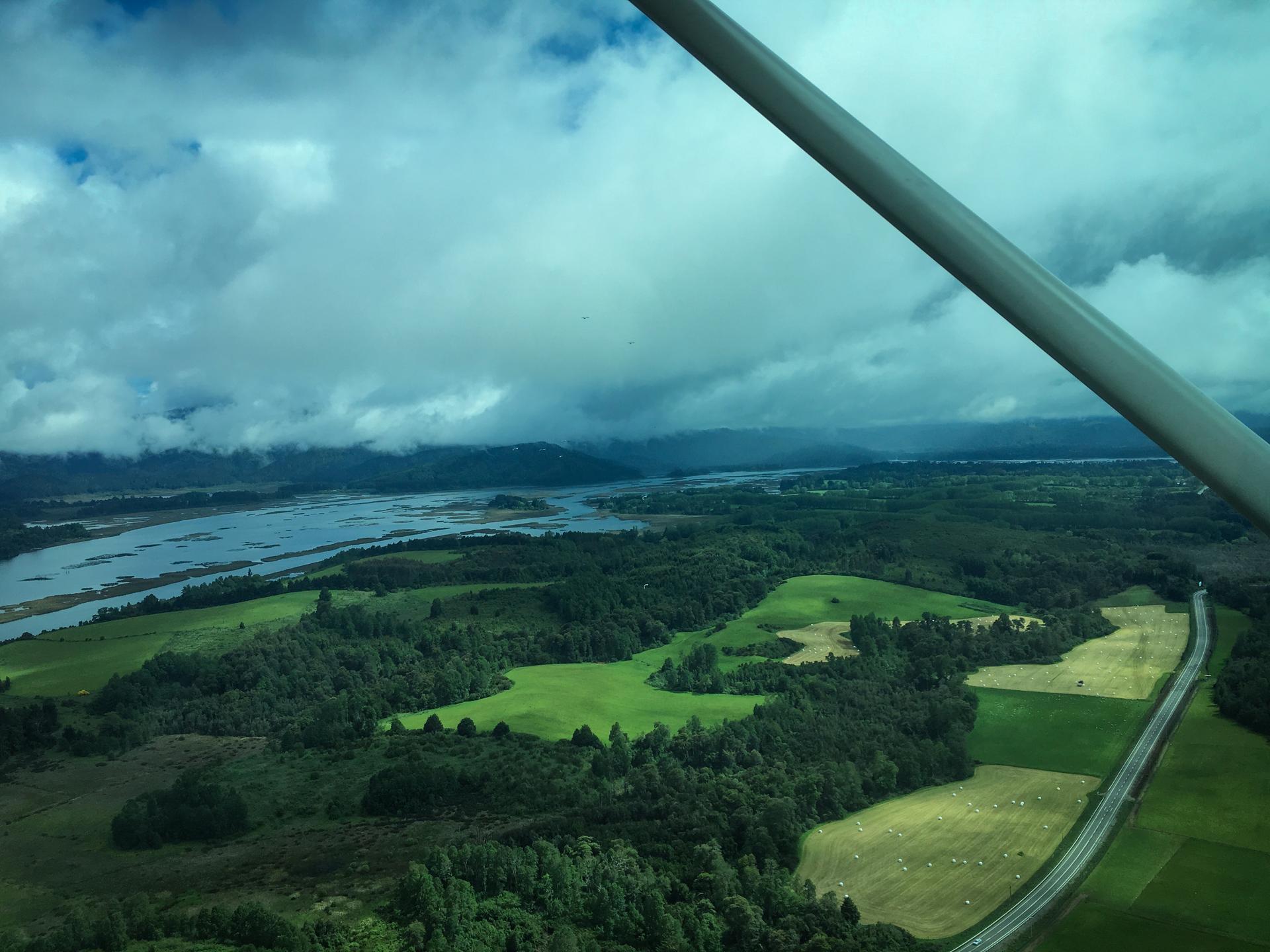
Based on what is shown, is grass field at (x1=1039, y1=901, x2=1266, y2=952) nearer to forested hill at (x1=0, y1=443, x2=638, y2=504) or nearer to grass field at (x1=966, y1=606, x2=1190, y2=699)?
grass field at (x1=966, y1=606, x2=1190, y2=699)

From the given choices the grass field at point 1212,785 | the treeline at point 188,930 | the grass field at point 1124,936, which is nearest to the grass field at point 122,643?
the treeline at point 188,930

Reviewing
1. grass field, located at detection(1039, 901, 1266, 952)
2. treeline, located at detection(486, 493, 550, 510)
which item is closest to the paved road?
grass field, located at detection(1039, 901, 1266, 952)

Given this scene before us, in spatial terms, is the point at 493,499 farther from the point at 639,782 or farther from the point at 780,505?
the point at 639,782

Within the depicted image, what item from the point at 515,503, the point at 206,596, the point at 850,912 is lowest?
the point at 850,912

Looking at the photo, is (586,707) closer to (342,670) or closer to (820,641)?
(342,670)

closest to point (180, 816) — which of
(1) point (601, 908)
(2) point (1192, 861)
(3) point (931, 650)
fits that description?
(1) point (601, 908)

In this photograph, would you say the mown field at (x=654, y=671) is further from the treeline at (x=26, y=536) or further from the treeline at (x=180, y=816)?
the treeline at (x=26, y=536)
